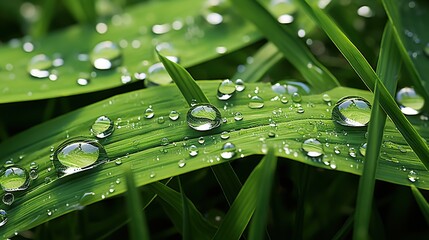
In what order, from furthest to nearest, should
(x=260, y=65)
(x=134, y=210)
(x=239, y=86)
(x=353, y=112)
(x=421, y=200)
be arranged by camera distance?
(x=260, y=65), (x=239, y=86), (x=353, y=112), (x=421, y=200), (x=134, y=210)

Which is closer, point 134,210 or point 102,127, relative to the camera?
point 134,210

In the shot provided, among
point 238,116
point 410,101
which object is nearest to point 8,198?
point 238,116

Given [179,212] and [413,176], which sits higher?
[179,212]

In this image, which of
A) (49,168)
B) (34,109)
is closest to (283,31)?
(49,168)

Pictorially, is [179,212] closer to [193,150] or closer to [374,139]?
[193,150]

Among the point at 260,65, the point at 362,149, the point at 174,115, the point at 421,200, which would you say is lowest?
the point at 421,200

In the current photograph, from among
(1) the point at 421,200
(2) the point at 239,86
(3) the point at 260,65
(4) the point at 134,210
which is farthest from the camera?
(3) the point at 260,65
